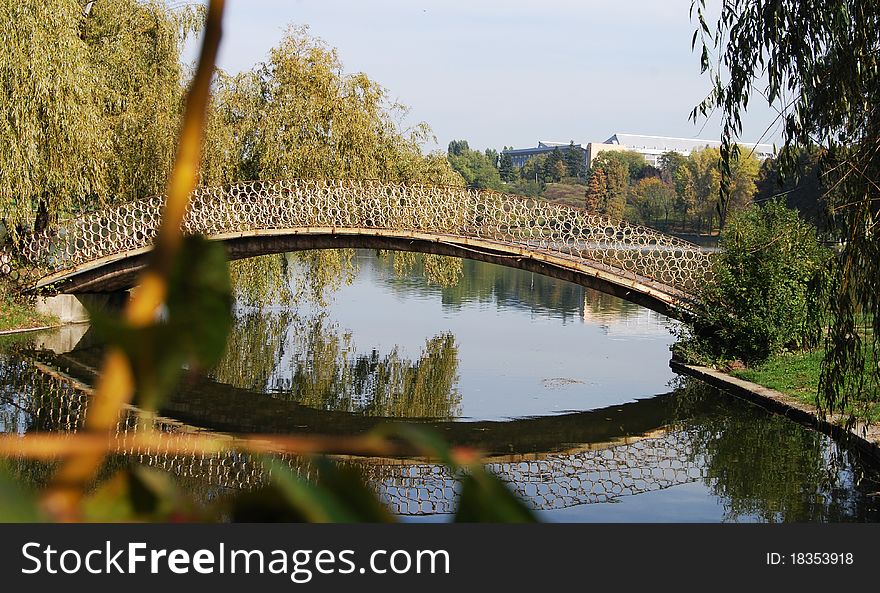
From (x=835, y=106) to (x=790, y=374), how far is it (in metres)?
7.80

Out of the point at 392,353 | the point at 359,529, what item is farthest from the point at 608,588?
the point at 392,353

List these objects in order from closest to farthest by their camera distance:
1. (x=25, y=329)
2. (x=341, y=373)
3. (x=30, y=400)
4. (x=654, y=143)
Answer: (x=30, y=400) → (x=341, y=373) → (x=25, y=329) → (x=654, y=143)

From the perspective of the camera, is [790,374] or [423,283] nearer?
[790,374]

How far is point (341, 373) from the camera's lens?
48.3 ft

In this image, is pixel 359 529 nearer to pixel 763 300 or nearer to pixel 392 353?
pixel 763 300

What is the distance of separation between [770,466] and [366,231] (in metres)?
8.75

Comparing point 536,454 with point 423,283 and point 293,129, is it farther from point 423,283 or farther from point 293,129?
point 423,283

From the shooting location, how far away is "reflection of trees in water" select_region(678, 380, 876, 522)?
7898mm

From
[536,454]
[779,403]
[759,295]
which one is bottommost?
[536,454]

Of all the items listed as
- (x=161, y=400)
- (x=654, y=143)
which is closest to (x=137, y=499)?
(x=161, y=400)

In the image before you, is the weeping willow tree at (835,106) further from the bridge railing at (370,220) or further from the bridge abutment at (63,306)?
the bridge abutment at (63,306)

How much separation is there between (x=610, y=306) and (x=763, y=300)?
39.8 ft

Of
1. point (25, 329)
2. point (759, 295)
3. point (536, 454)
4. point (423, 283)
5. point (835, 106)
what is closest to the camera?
point (835, 106)

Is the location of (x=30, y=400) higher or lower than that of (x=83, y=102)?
lower
